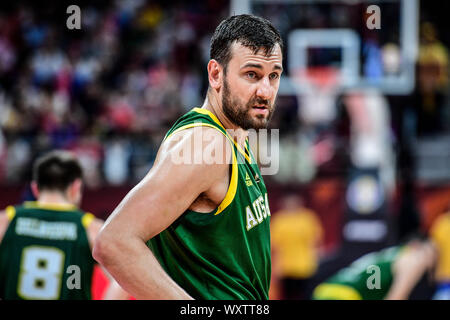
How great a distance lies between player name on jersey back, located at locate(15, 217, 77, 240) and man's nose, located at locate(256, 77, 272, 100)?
2315 mm

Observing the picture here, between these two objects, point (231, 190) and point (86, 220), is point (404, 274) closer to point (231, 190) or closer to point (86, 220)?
point (86, 220)

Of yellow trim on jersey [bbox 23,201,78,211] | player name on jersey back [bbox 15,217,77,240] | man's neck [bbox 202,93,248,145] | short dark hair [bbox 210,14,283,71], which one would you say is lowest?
player name on jersey back [bbox 15,217,77,240]

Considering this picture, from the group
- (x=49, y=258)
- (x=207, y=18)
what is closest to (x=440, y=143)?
(x=207, y=18)

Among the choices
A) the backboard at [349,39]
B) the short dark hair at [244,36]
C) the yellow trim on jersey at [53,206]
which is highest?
the backboard at [349,39]

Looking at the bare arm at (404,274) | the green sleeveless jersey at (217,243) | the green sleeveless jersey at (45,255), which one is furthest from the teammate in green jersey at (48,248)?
the bare arm at (404,274)

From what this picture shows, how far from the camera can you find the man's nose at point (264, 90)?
8.43ft

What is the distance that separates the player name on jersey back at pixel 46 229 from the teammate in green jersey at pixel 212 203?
6.61 ft

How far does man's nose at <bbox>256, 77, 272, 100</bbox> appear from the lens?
8.43 ft

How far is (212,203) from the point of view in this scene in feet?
7.89

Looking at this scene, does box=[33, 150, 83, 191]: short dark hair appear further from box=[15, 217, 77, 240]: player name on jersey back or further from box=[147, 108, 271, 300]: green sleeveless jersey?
box=[147, 108, 271, 300]: green sleeveless jersey

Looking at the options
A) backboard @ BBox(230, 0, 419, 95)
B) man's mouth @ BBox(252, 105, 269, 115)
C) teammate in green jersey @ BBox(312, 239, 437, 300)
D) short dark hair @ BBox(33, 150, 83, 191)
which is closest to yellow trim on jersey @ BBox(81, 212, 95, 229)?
short dark hair @ BBox(33, 150, 83, 191)

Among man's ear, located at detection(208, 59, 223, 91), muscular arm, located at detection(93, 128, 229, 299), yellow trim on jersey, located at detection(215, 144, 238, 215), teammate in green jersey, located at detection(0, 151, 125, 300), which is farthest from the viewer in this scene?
teammate in green jersey, located at detection(0, 151, 125, 300)

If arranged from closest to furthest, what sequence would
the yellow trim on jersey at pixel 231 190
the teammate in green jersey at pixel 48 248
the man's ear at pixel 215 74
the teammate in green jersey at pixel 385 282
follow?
the yellow trim on jersey at pixel 231 190 → the man's ear at pixel 215 74 → the teammate in green jersey at pixel 48 248 → the teammate in green jersey at pixel 385 282

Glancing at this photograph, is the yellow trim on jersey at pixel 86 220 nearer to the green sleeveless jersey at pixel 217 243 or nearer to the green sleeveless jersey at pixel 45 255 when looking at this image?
the green sleeveless jersey at pixel 45 255
